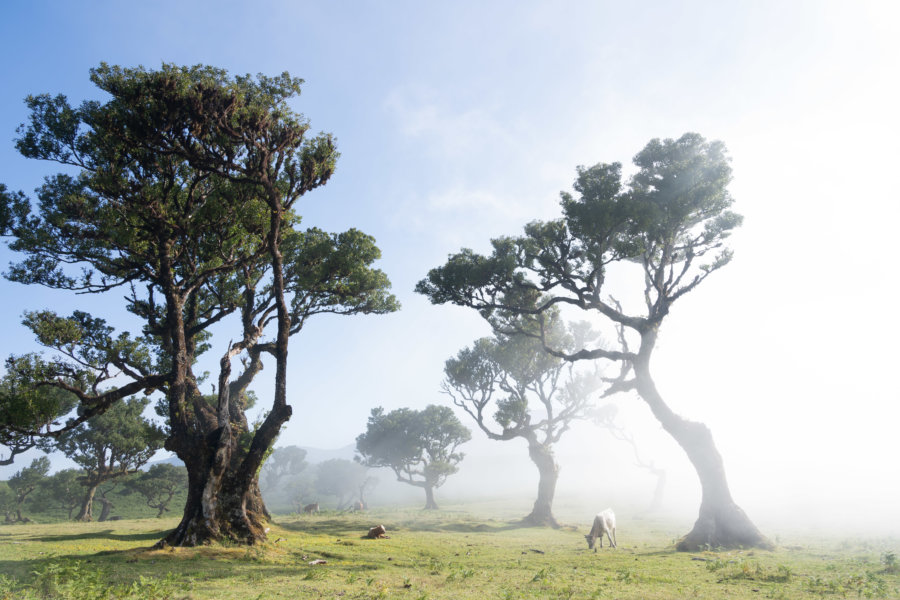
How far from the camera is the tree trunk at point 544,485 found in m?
38.9

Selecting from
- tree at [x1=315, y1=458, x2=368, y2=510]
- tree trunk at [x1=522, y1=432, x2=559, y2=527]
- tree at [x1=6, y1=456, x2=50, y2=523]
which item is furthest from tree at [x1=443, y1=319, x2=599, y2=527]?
tree at [x1=315, y1=458, x2=368, y2=510]

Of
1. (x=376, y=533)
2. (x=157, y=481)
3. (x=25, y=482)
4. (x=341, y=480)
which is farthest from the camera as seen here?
(x=341, y=480)

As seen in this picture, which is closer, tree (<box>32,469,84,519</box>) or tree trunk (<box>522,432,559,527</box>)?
tree trunk (<box>522,432,559,527</box>)

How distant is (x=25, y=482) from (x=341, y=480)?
87553 millimetres

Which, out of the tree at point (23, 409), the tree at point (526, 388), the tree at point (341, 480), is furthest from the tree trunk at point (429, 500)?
the tree at point (341, 480)

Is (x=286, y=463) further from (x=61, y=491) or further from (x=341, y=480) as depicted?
(x=61, y=491)

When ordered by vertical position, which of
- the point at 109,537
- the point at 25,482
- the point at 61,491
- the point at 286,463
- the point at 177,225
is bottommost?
the point at 286,463

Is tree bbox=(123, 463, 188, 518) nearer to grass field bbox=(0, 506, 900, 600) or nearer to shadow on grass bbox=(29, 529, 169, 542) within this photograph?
shadow on grass bbox=(29, 529, 169, 542)

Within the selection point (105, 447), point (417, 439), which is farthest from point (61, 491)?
point (417, 439)

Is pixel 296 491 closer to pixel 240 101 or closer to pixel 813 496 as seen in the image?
pixel 813 496

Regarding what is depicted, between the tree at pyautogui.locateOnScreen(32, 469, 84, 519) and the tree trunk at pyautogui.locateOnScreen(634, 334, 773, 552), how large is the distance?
72.0 m

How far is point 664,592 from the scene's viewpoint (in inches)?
392

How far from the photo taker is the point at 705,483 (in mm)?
22375

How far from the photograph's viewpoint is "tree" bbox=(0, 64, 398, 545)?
687 inches
